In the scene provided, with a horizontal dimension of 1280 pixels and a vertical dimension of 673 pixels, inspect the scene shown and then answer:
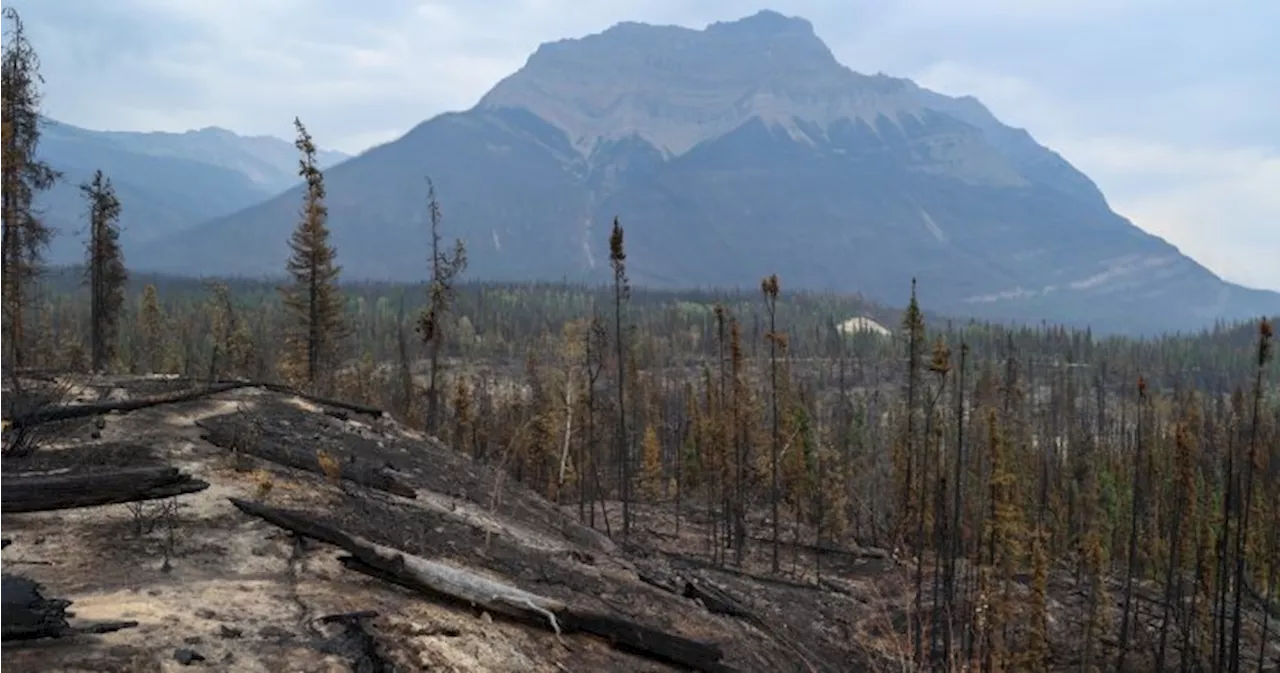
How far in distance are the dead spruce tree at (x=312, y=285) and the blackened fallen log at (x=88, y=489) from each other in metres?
25.2

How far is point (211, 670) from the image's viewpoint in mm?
6395

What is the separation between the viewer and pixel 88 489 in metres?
9.83

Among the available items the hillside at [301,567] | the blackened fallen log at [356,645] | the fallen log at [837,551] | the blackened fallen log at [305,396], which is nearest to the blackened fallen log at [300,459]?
the hillside at [301,567]

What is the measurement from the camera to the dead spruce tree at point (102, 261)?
116 feet

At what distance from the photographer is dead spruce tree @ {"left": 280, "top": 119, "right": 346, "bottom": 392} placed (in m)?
35.7

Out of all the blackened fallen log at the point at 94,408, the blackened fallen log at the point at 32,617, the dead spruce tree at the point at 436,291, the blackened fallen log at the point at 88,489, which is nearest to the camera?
the blackened fallen log at the point at 32,617

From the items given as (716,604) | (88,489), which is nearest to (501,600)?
(88,489)

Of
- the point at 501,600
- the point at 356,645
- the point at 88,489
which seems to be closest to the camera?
the point at 356,645

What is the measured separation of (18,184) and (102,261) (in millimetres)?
9561

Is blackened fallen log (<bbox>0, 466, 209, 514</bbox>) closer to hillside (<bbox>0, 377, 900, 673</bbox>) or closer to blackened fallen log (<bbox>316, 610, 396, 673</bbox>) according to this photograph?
hillside (<bbox>0, 377, 900, 673</bbox>)

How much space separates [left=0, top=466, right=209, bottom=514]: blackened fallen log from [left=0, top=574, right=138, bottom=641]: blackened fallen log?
3.17 metres

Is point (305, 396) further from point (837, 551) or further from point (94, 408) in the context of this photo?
point (837, 551)

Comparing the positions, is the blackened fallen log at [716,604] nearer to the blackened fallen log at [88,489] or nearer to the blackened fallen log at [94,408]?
the blackened fallen log at [88,489]

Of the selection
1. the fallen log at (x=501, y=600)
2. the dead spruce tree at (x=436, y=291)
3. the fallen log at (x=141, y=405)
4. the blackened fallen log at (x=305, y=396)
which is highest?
the dead spruce tree at (x=436, y=291)
